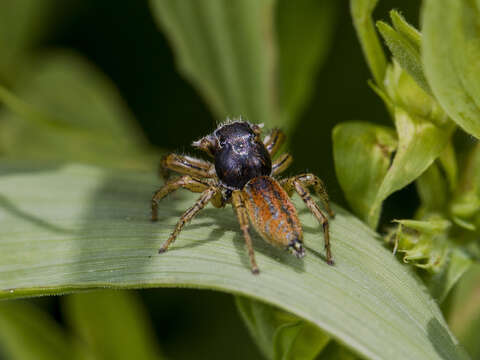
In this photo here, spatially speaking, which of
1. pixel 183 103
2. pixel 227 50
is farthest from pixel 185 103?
pixel 227 50

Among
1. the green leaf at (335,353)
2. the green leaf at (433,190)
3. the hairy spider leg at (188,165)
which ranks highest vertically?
the green leaf at (433,190)

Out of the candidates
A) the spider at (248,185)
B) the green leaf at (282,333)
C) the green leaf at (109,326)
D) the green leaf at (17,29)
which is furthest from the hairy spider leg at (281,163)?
the green leaf at (17,29)

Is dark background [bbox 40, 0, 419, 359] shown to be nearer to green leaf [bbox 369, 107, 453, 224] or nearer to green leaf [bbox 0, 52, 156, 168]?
green leaf [bbox 0, 52, 156, 168]

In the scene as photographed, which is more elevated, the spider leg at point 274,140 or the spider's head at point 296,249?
the spider's head at point 296,249

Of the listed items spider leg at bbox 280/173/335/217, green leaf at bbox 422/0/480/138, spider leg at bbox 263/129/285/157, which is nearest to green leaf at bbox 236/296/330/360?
spider leg at bbox 280/173/335/217

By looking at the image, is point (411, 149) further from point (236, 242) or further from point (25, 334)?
point (25, 334)

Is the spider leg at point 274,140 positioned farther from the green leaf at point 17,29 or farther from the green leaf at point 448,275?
the green leaf at point 17,29

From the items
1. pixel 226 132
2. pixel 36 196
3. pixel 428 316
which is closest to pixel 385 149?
pixel 428 316
